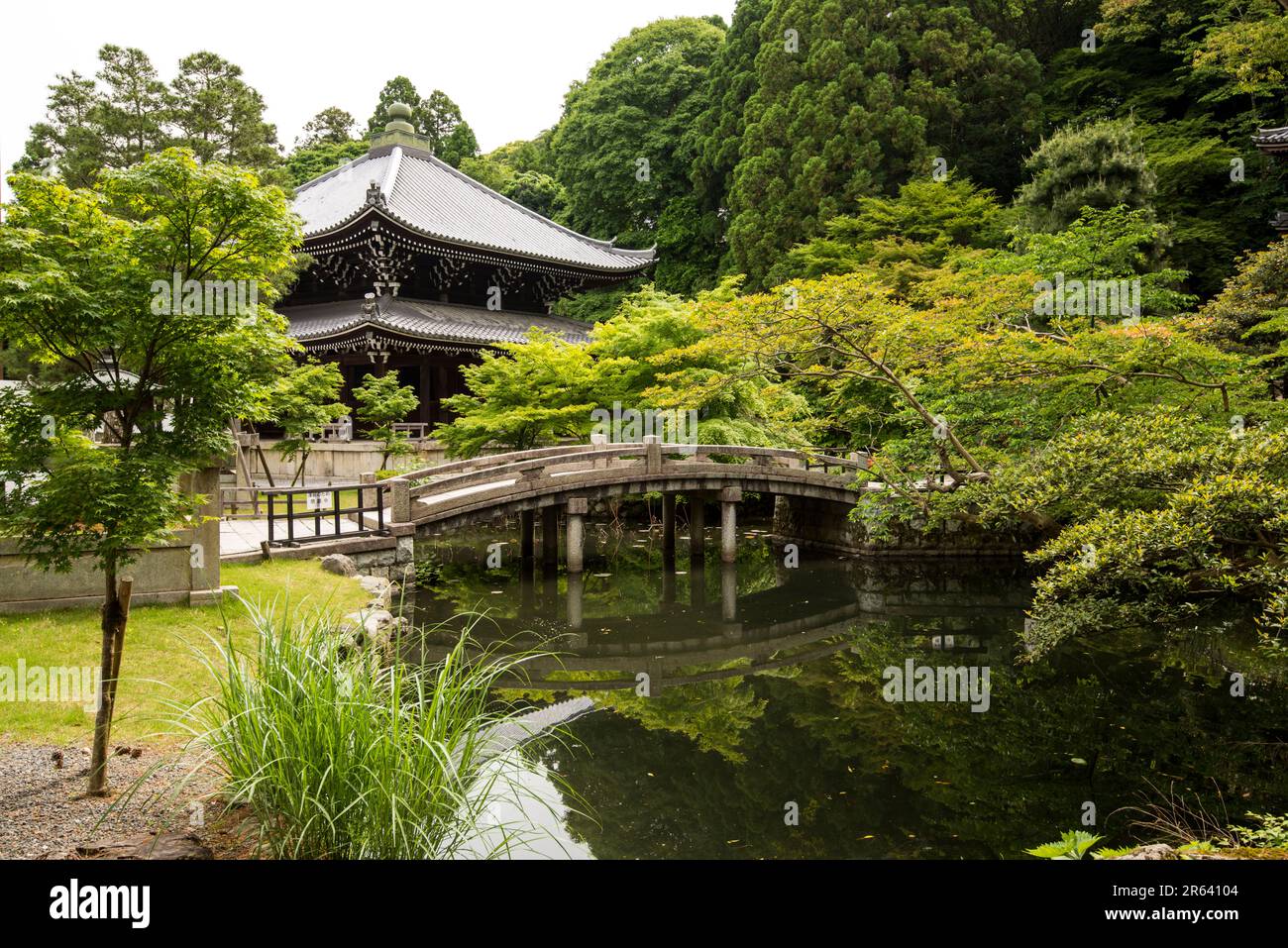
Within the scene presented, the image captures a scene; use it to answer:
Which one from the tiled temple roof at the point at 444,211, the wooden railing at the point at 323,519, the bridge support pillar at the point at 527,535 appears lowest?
the bridge support pillar at the point at 527,535

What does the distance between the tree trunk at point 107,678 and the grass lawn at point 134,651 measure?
25 cm

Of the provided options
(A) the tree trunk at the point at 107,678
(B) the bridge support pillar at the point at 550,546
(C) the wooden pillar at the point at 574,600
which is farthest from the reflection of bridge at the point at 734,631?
(A) the tree trunk at the point at 107,678

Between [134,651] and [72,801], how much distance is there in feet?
9.37

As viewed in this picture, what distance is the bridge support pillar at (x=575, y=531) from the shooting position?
13922 mm

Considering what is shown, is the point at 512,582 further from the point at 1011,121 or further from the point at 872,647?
the point at 1011,121

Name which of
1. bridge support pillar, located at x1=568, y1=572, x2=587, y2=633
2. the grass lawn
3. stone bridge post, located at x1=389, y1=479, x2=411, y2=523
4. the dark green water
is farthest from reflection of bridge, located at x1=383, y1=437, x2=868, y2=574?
the grass lawn

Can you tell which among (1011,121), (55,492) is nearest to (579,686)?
(55,492)

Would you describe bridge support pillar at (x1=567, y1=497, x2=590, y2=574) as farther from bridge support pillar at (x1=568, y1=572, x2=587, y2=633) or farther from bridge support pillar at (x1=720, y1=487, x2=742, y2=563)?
bridge support pillar at (x1=720, y1=487, x2=742, y2=563)

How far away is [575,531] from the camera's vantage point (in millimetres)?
14062

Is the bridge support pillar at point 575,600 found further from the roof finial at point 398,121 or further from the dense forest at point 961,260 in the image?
the roof finial at point 398,121

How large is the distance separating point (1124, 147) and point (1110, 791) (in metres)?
15.3

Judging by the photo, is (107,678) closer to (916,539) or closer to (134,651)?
(134,651)

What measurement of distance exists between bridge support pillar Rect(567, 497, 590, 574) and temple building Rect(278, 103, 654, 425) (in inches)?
287

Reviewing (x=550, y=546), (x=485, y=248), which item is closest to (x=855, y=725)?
(x=550, y=546)
